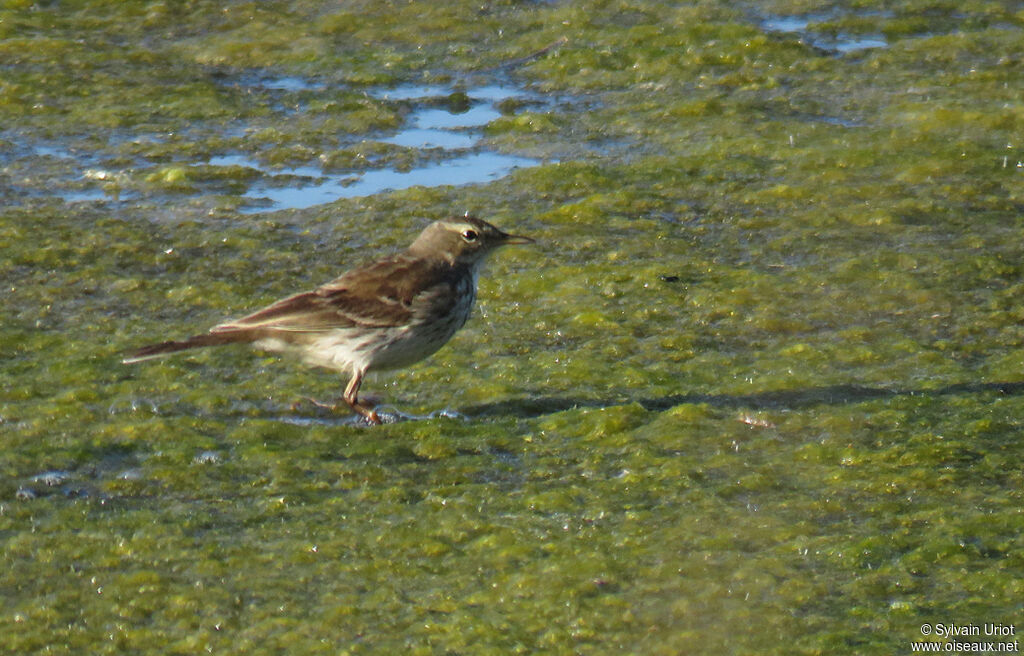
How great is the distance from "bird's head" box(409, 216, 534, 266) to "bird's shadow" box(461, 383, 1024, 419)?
0.89 metres

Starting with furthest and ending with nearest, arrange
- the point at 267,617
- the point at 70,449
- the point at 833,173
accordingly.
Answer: the point at 833,173, the point at 70,449, the point at 267,617

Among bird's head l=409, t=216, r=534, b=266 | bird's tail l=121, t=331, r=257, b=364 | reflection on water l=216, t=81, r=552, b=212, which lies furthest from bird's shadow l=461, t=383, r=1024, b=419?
reflection on water l=216, t=81, r=552, b=212

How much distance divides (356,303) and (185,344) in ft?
2.74

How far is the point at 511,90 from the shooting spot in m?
11.4

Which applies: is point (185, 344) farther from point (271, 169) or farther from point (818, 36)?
point (818, 36)

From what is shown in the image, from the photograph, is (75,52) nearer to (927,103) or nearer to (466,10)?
(466,10)

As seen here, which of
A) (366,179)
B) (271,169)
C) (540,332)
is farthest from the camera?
(271,169)

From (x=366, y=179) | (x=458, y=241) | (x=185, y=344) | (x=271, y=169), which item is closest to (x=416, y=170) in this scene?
(x=366, y=179)

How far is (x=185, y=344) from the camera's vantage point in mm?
6680

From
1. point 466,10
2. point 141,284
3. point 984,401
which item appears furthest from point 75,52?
point 984,401

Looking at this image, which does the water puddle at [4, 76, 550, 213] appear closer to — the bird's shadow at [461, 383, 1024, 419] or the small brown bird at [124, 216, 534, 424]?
the small brown bird at [124, 216, 534, 424]

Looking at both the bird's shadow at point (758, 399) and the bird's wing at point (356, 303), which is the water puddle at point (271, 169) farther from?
the bird's shadow at point (758, 399)

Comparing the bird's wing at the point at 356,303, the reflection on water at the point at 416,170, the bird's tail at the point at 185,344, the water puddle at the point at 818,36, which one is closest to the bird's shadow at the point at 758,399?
the bird's wing at the point at 356,303

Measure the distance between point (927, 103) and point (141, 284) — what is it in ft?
18.2
